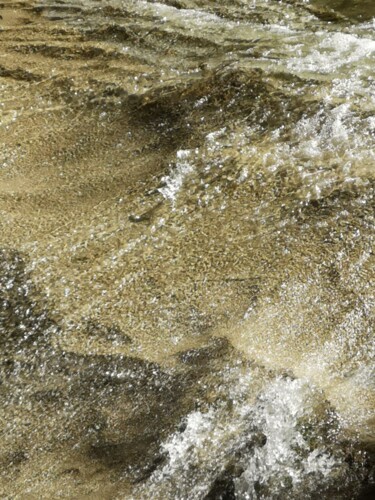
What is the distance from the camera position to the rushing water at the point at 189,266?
2068 mm

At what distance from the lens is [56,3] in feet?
15.9

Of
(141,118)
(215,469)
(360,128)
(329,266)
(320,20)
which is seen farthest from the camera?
(320,20)

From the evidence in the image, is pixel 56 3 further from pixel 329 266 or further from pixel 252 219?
pixel 329 266

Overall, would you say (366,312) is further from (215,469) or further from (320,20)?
(320,20)

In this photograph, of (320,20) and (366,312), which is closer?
(366,312)

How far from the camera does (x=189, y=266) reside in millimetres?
2656

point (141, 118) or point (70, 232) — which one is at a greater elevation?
point (141, 118)

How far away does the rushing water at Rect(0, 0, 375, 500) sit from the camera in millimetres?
2068

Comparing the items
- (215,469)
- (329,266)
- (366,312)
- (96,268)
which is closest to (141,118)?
(96,268)

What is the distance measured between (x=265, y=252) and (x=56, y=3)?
3.31m

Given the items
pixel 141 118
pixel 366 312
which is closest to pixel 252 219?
pixel 366 312

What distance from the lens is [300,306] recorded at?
8.07 ft

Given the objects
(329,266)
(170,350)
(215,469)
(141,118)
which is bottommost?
(215,469)

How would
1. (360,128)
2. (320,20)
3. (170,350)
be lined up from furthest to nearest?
(320,20), (360,128), (170,350)
